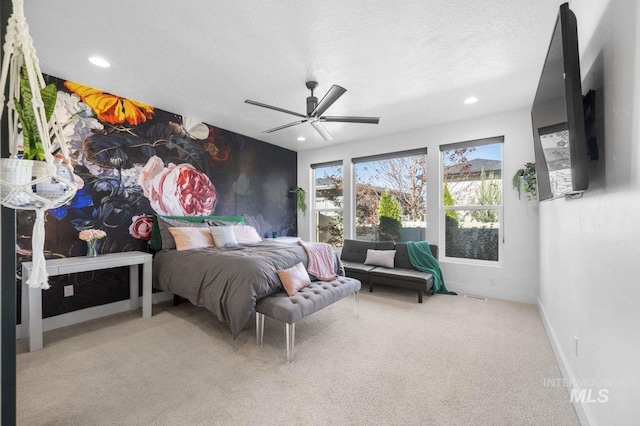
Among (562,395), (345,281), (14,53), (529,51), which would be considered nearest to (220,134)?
(345,281)

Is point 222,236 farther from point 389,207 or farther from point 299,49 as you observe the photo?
point 389,207

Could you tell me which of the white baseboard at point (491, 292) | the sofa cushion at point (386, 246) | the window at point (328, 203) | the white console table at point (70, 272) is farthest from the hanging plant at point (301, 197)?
the white console table at point (70, 272)

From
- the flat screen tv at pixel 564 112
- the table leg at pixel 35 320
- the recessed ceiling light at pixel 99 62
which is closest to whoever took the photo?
the flat screen tv at pixel 564 112

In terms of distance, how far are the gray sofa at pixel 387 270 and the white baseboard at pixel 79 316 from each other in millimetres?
2979

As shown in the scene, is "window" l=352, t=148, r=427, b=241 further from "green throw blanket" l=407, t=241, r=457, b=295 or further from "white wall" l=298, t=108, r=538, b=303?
"green throw blanket" l=407, t=241, r=457, b=295

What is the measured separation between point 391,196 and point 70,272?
450 cm

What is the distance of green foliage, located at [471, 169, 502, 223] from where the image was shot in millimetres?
3970

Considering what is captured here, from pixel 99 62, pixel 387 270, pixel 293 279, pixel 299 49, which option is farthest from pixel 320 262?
pixel 99 62

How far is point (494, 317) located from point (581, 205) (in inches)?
74.8

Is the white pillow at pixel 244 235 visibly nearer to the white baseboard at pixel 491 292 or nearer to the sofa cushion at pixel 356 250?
A: the sofa cushion at pixel 356 250

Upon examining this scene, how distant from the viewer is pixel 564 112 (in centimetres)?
138

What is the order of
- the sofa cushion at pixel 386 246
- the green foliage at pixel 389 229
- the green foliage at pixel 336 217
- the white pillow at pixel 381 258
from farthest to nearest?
the green foliage at pixel 336 217
the green foliage at pixel 389 229
the sofa cushion at pixel 386 246
the white pillow at pixel 381 258

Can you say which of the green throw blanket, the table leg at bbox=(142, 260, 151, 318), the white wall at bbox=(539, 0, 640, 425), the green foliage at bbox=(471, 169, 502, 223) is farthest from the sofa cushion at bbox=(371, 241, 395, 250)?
the table leg at bbox=(142, 260, 151, 318)

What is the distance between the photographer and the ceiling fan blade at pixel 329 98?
245 centimetres
